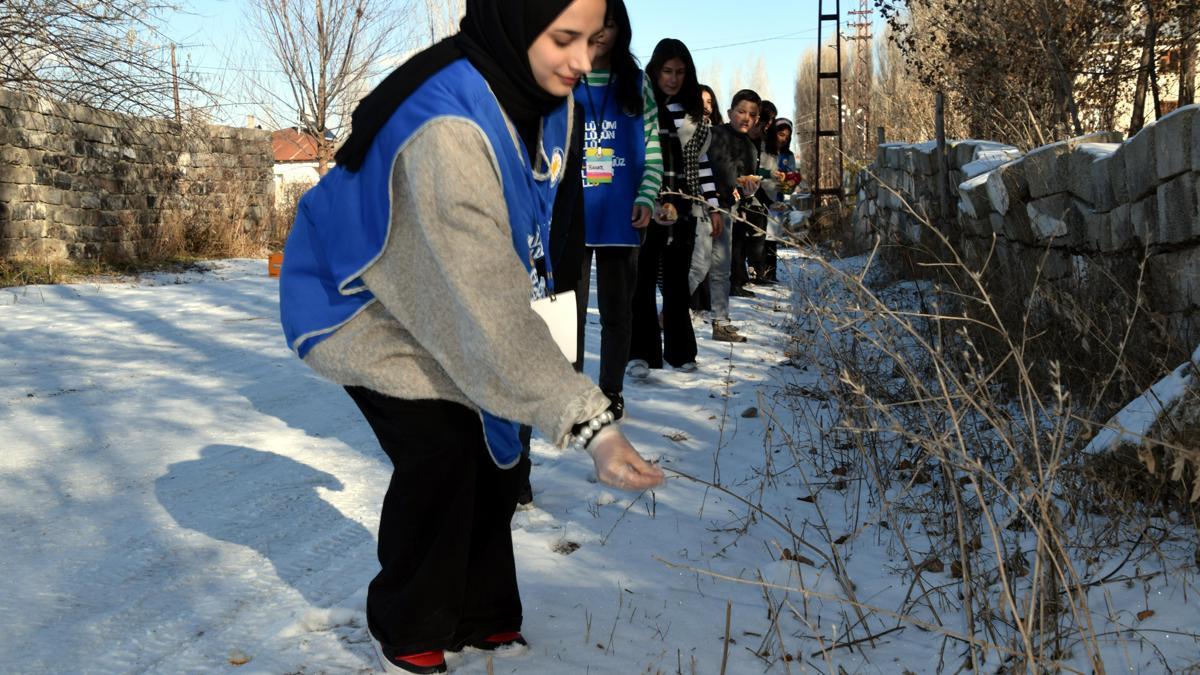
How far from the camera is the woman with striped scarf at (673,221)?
611 centimetres

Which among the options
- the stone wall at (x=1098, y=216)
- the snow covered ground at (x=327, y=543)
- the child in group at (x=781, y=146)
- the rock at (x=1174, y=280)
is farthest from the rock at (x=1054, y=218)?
the child in group at (x=781, y=146)

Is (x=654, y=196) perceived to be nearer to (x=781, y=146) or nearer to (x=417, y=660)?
(x=417, y=660)

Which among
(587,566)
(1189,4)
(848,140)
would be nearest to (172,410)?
(587,566)

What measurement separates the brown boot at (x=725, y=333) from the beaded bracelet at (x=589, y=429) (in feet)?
20.3

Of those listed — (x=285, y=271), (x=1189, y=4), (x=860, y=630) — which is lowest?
(x=860, y=630)

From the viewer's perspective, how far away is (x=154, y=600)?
3.13 meters

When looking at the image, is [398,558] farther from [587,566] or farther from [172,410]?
[172,410]

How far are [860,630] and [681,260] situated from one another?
4.05 metres

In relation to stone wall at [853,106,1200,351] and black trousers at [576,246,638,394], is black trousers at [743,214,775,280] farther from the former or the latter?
black trousers at [576,246,638,394]

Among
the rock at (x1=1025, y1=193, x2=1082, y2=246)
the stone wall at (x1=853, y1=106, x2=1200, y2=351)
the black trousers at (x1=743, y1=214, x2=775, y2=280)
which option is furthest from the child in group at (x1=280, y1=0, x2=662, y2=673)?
the black trousers at (x1=743, y1=214, x2=775, y2=280)

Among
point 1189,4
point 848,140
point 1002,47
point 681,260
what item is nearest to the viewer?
point 681,260

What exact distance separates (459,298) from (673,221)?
14.4ft

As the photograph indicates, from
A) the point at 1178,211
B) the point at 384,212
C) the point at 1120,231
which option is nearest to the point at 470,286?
the point at 384,212

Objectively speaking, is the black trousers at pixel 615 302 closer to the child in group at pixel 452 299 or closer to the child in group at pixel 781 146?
the child in group at pixel 452 299
